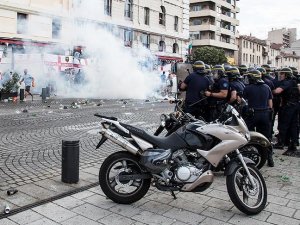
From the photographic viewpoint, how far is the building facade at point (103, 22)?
25016 mm

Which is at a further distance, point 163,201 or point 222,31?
point 222,31

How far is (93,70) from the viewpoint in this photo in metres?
25.5

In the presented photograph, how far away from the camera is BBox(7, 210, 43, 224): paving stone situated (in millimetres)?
4121

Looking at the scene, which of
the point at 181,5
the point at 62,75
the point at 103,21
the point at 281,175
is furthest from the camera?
the point at 181,5

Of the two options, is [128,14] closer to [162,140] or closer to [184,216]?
[162,140]

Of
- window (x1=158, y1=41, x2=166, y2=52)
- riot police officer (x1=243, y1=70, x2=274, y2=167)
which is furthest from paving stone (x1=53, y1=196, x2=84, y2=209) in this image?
window (x1=158, y1=41, x2=166, y2=52)

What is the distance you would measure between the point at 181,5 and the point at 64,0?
60.3 feet

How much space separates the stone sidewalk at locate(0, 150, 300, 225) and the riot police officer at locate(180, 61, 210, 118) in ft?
7.74

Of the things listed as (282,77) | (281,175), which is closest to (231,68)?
(282,77)

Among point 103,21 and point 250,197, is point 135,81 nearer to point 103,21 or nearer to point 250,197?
point 103,21

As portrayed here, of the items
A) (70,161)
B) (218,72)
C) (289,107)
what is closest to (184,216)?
(70,161)

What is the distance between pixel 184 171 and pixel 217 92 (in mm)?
3278

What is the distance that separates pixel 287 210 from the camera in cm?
464

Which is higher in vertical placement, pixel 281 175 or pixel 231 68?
pixel 231 68
